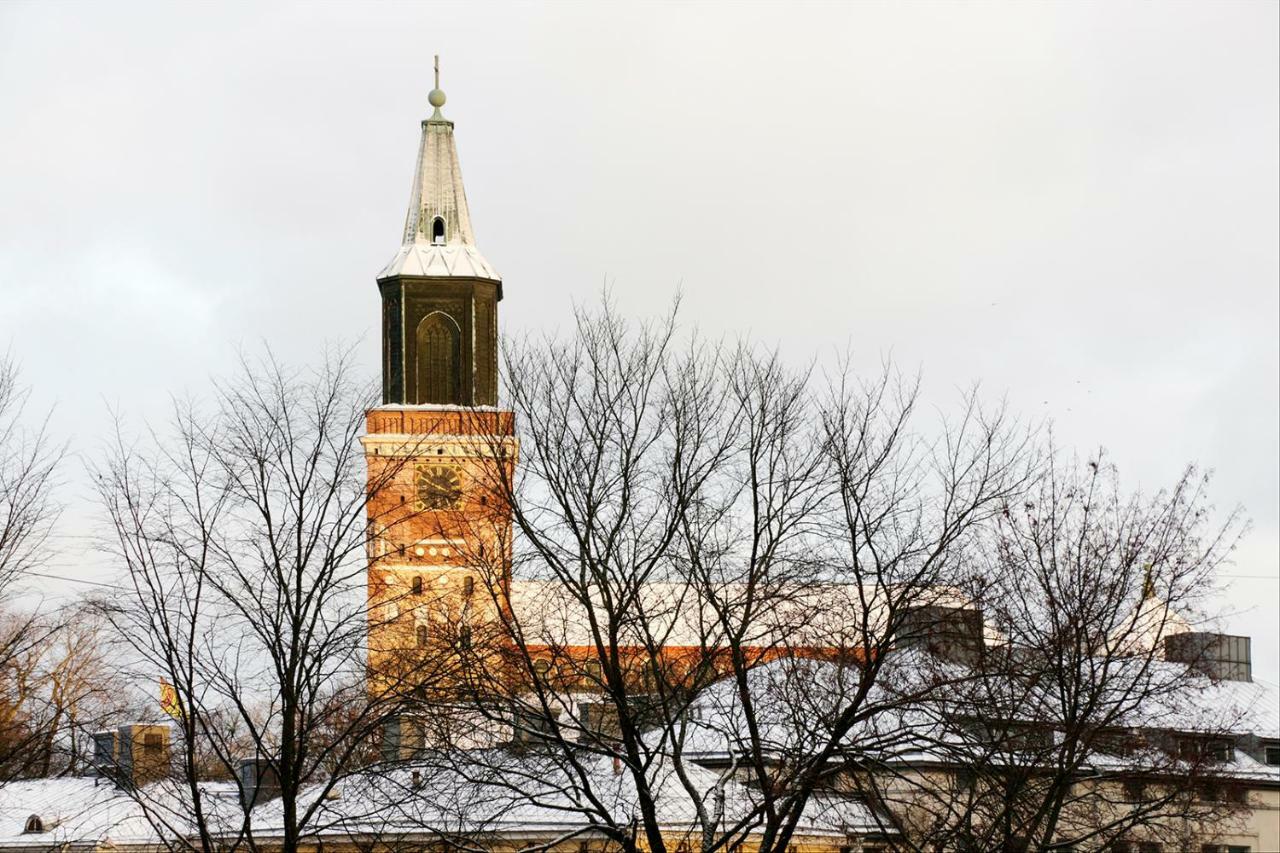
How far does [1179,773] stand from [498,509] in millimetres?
15326

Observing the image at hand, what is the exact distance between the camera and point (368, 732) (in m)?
26.8

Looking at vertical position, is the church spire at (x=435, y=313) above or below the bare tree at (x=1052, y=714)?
above

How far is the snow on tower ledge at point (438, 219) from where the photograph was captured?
297 ft

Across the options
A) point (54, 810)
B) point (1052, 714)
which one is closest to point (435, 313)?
point (54, 810)

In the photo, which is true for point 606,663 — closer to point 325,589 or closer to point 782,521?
point 782,521

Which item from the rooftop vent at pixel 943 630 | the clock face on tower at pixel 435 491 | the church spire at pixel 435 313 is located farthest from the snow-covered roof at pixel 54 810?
the church spire at pixel 435 313

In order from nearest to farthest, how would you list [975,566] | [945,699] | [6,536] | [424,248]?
[945,699] → [6,536] → [975,566] → [424,248]

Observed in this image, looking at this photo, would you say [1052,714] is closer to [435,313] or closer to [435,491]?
[435,491]

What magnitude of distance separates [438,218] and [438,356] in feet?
22.4

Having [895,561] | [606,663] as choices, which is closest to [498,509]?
[606,663]

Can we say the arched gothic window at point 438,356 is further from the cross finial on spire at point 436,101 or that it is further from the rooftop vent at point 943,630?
the rooftop vent at point 943,630

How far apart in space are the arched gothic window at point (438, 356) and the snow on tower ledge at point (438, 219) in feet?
7.50

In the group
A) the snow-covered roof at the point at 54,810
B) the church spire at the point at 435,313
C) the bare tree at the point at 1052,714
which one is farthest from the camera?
the church spire at the point at 435,313

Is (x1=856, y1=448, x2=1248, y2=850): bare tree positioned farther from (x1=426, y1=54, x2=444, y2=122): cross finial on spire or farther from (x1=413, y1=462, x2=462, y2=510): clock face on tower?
(x1=426, y1=54, x2=444, y2=122): cross finial on spire
